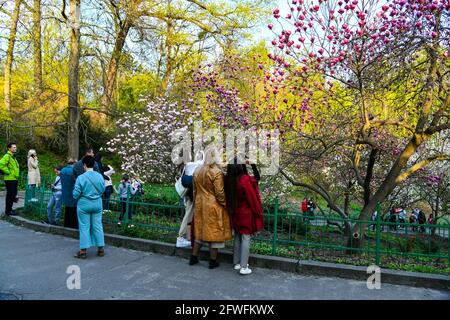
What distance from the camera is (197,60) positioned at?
19.9 metres

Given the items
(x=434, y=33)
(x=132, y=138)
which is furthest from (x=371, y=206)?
(x=132, y=138)

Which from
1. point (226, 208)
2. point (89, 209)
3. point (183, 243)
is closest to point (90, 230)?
point (89, 209)

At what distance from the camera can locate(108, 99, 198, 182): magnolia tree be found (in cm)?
1422

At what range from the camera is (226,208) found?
5484 mm

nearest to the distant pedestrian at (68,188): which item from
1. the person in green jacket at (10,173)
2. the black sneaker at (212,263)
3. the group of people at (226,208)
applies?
the person in green jacket at (10,173)

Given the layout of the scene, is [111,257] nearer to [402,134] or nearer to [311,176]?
[311,176]

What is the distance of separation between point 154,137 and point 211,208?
968cm

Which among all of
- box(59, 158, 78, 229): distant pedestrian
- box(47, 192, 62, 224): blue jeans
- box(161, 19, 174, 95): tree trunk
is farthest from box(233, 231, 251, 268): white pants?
box(161, 19, 174, 95): tree trunk

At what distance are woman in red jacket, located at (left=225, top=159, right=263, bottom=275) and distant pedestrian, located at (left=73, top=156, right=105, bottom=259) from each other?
2.25 m

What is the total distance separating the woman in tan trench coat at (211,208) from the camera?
5.40m

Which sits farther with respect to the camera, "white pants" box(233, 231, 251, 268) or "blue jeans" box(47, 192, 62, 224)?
"blue jeans" box(47, 192, 62, 224)

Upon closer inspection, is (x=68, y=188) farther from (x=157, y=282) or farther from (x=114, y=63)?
(x=114, y=63)

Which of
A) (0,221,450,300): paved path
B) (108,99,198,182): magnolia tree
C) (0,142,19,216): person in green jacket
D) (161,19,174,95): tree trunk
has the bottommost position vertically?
(0,221,450,300): paved path

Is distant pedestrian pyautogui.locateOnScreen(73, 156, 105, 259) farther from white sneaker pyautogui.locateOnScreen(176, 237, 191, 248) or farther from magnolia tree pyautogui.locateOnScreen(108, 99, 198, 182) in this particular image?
magnolia tree pyautogui.locateOnScreen(108, 99, 198, 182)
